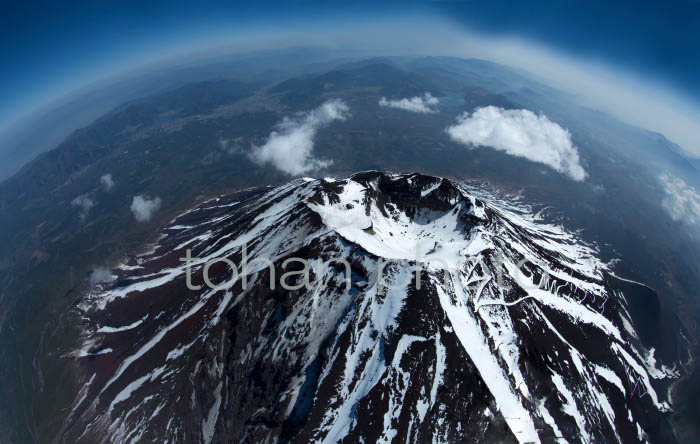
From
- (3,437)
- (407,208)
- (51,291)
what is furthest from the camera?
(51,291)

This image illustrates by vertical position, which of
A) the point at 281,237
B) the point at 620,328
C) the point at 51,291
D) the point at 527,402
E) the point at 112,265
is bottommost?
the point at 51,291

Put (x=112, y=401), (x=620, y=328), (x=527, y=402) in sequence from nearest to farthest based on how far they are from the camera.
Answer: (x=527, y=402) < (x=112, y=401) < (x=620, y=328)

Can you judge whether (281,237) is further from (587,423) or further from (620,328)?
(620,328)

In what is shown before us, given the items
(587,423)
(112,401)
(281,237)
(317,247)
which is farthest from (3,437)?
(587,423)

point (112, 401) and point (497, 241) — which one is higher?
point (497, 241)

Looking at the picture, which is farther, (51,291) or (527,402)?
(51,291)

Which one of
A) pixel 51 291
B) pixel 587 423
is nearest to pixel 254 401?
pixel 587 423
